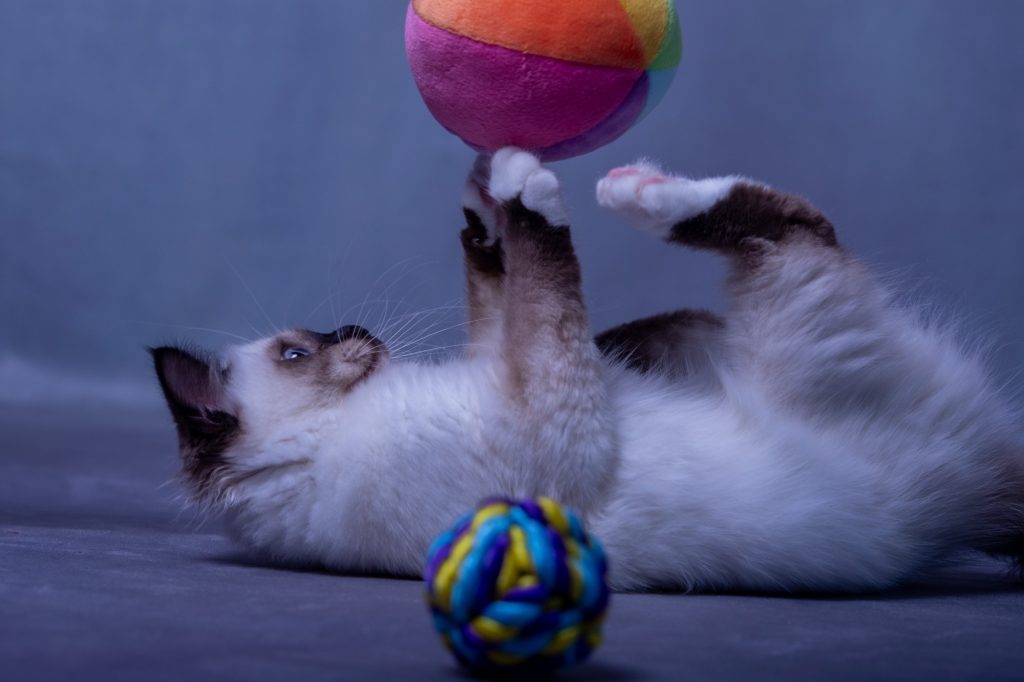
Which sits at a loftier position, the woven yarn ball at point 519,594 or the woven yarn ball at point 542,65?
the woven yarn ball at point 542,65

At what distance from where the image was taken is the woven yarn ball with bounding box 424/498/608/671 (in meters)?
1.43

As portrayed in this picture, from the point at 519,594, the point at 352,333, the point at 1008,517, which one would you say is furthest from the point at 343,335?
the point at 1008,517

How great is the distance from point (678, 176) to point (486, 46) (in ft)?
1.62

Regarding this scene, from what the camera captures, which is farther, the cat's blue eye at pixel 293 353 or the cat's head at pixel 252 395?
the cat's blue eye at pixel 293 353

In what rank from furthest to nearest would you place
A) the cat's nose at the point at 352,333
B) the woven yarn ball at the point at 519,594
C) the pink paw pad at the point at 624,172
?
the cat's nose at the point at 352,333, the pink paw pad at the point at 624,172, the woven yarn ball at the point at 519,594

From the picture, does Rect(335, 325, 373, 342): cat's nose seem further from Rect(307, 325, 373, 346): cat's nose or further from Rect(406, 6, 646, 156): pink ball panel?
Rect(406, 6, 646, 156): pink ball panel

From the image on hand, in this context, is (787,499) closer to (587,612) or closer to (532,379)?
(532,379)

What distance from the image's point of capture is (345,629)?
5.67ft

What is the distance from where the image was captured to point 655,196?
2.36 m

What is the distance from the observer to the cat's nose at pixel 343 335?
2557 mm

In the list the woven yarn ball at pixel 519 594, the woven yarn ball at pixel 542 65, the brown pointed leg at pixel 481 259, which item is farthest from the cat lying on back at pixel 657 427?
the woven yarn ball at pixel 519 594

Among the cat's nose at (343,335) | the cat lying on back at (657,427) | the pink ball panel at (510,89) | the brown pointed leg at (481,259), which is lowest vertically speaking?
the cat lying on back at (657,427)

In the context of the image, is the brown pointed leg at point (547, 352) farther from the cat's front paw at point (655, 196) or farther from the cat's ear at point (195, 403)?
the cat's ear at point (195, 403)

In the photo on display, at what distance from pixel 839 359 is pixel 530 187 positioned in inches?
28.7
